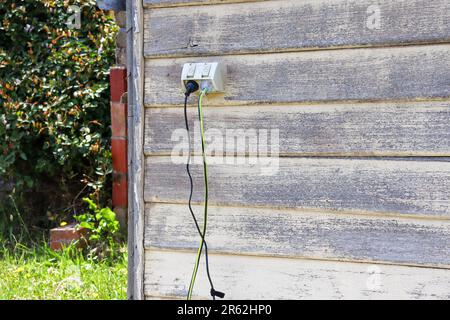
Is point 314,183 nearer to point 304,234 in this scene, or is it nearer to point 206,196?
point 304,234

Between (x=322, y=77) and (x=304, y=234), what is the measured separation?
596 mm

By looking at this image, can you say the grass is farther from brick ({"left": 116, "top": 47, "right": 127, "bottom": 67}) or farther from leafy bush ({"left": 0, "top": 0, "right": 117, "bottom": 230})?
brick ({"left": 116, "top": 47, "right": 127, "bottom": 67})

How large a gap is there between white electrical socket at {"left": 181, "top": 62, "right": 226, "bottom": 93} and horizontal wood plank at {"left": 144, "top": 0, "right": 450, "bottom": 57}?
77 mm

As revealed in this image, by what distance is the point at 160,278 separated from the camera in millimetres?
2512

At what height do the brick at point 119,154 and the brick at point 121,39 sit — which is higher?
the brick at point 121,39

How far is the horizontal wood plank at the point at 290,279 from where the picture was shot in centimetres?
221

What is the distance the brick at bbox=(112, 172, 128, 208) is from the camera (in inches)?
161

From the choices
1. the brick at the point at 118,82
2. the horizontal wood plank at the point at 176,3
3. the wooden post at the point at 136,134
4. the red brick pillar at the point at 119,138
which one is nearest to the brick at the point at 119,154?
the red brick pillar at the point at 119,138

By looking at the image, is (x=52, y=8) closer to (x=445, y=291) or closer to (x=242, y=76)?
(x=242, y=76)

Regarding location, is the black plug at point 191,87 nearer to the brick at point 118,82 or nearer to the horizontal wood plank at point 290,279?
the horizontal wood plank at point 290,279

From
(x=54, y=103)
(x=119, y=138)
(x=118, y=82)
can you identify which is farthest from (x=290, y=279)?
(x=54, y=103)

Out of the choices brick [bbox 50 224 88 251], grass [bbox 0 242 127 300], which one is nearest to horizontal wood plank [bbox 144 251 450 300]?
grass [bbox 0 242 127 300]

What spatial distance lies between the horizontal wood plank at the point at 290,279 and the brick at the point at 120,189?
162 cm

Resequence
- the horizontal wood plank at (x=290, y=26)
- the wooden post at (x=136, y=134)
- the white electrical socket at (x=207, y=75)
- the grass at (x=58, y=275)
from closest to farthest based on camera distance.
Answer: the horizontal wood plank at (x=290, y=26)
the white electrical socket at (x=207, y=75)
the wooden post at (x=136, y=134)
the grass at (x=58, y=275)
